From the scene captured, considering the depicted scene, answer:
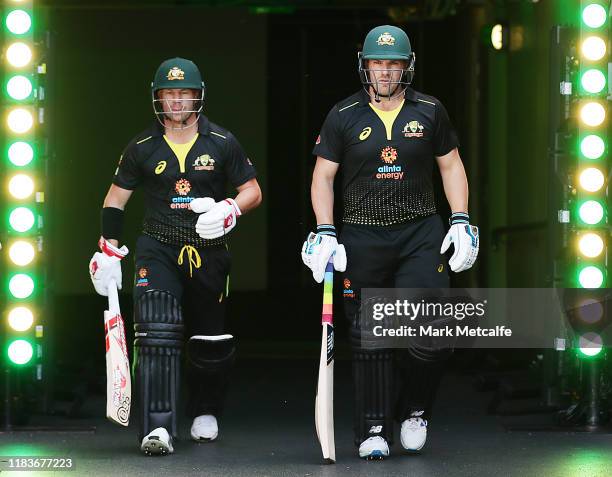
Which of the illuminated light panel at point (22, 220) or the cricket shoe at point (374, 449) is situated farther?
the illuminated light panel at point (22, 220)

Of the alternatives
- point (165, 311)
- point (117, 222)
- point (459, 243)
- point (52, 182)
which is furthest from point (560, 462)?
point (52, 182)

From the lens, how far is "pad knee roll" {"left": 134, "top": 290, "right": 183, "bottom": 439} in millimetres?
6980

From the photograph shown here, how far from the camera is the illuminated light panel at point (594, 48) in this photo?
7.72m

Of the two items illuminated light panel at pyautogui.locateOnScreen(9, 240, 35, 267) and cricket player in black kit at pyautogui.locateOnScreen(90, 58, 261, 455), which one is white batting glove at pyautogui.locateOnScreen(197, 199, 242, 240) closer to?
cricket player in black kit at pyautogui.locateOnScreen(90, 58, 261, 455)

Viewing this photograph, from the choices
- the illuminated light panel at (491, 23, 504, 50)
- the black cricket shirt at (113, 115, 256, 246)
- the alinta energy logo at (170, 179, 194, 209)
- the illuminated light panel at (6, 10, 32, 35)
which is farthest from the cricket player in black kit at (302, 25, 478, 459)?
the illuminated light panel at (491, 23, 504, 50)

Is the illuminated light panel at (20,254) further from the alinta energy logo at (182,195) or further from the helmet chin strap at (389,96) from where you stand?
the helmet chin strap at (389,96)

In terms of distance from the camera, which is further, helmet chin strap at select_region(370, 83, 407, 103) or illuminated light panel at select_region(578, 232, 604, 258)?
illuminated light panel at select_region(578, 232, 604, 258)

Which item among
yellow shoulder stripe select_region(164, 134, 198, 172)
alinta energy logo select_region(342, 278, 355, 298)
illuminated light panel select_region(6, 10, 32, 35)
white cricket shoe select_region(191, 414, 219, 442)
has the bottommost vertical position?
white cricket shoe select_region(191, 414, 219, 442)

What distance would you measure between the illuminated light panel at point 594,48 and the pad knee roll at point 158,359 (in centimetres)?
256

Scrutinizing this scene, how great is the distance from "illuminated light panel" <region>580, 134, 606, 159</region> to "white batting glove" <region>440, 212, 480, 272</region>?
118cm

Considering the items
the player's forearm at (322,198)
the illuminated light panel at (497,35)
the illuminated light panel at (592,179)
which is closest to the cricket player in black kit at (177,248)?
the player's forearm at (322,198)

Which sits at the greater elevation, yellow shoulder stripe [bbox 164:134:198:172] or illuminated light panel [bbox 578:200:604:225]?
yellow shoulder stripe [bbox 164:134:198:172]

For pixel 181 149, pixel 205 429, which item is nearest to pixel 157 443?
pixel 205 429

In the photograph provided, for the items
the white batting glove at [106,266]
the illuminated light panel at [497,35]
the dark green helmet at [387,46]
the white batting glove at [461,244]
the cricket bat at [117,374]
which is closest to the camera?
the dark green helmet at [387,46]
